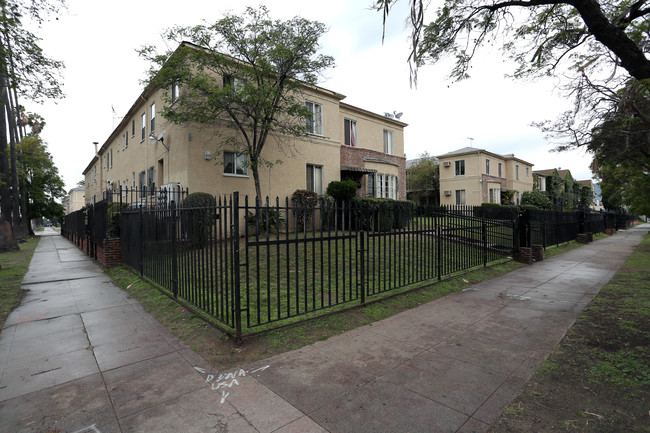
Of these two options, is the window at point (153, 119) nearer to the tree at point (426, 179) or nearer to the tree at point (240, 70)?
the tree at point (240, 70)

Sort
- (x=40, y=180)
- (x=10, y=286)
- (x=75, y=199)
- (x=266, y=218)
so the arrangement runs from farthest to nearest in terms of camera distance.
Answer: (x=75, y=199), (x=40, y=180), (x=10, y=286), (x=266, y=218)

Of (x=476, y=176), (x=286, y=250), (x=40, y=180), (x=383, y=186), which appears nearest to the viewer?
(x=286, y=250)

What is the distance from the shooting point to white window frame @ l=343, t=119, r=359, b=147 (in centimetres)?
1953

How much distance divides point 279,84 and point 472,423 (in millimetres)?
13226

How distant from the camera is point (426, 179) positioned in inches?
1431

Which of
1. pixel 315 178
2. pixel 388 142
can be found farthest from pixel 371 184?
pixel 315 178

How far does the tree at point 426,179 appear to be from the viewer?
36219 millimetres

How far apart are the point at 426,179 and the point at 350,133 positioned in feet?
63.7

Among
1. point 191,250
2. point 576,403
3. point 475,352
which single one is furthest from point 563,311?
point 191,250

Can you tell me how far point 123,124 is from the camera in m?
22.0

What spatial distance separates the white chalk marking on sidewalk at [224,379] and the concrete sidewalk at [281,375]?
0.01m

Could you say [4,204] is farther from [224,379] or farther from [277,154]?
[224,379]

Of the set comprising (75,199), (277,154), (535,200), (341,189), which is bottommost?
(535,200)

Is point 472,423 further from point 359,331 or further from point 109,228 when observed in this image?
point 109,228
